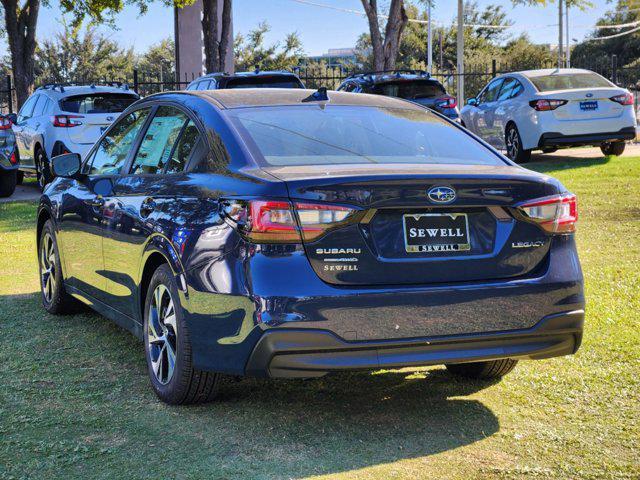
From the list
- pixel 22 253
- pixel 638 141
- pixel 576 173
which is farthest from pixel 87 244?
pixel 638 141

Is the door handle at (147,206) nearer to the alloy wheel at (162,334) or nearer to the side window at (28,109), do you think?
the alloy wheel at (162,334)

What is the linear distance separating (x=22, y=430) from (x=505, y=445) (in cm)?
223

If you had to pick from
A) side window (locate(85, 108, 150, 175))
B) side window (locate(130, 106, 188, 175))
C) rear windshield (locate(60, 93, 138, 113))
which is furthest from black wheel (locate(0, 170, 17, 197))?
side window (locate(130, 106, 188, 175))

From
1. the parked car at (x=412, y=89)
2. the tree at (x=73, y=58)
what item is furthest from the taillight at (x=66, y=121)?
the tree at (x=73, y=58)

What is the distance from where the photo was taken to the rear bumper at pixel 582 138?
17.8 metres

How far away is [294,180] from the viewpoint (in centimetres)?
450

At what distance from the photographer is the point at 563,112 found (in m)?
17.8

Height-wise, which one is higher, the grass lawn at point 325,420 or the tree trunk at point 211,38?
the tree trunk at point 211,38

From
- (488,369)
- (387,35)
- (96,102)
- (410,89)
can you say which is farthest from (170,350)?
(387,35)

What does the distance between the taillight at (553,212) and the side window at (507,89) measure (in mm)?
14827

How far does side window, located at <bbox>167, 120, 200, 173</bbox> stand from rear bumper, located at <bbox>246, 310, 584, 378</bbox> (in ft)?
4.46

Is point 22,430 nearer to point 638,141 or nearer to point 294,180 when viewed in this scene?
point 294,180

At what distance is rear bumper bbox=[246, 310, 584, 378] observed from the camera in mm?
4449

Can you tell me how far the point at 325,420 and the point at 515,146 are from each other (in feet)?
48.3
